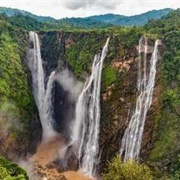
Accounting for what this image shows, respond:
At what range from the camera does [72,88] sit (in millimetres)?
49438

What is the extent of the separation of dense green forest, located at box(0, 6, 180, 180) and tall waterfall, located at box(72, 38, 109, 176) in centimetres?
106

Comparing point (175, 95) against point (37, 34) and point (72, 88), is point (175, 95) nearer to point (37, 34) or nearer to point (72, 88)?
point (72, 88)

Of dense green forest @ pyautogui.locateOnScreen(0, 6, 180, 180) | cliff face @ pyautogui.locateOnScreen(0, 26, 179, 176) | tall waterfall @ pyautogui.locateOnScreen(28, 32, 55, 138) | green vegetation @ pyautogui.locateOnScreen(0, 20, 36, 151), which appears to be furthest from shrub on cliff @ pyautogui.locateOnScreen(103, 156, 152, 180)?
tall waterfall @ pyautogui.locateOnScreen(28, 32, 55, 138)

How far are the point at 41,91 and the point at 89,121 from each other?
441 inches

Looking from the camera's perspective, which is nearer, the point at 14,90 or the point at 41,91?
the point at 14,90

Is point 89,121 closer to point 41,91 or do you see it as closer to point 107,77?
point 107,77

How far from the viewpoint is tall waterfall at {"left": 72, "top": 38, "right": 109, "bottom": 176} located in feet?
136

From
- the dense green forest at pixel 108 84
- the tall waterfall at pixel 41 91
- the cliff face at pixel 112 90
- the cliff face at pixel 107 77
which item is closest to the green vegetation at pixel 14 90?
the dense green forest at pixel 108 84

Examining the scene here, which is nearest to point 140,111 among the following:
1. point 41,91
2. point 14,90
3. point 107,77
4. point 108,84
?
point 108,84

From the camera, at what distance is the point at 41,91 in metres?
53.1

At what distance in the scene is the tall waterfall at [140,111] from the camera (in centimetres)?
3912

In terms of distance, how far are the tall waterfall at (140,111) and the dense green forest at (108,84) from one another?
1054mm

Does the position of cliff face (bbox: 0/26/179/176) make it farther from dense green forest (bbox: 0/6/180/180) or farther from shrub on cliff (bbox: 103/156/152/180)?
shrub on cliff (bbox: 103/156/152/180)

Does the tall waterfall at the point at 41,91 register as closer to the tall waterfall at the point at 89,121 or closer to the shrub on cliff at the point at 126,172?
the tall waterfall at the point at 89,121
